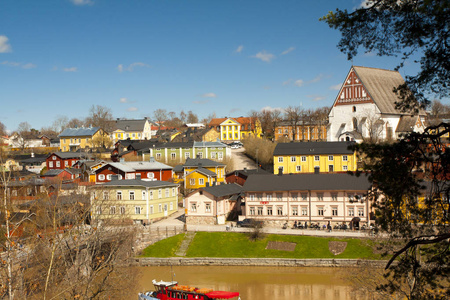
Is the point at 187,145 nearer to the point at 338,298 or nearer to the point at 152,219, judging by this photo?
the point at 152,219

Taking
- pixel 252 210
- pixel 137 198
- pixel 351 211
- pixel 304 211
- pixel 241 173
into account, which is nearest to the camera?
pixel 351 211

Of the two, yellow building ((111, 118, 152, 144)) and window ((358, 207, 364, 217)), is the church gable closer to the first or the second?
window ((358, 207, 364, 217))

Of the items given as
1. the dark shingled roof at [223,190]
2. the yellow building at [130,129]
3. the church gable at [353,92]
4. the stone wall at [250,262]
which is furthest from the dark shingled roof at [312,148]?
the yellow building at [130,129]

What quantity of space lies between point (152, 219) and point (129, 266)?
8.62 metres

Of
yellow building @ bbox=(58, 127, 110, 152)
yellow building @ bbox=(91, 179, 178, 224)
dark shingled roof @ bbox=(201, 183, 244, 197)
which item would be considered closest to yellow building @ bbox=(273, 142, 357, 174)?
dark shingled roof @ bbox=(201, 183, 244, 197)

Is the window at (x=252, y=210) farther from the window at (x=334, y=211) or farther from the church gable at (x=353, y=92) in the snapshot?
the church gable at (x=353, y=92)

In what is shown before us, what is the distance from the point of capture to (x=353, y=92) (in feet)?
162

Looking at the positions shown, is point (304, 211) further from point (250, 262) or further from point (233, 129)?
point (233, 129)

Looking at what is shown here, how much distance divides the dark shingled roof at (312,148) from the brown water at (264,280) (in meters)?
17.7

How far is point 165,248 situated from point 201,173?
41.5ft

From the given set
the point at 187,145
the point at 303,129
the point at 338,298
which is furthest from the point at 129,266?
the point at 303,129

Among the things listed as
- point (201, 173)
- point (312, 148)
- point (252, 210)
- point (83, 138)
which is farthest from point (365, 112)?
point (83, 138)

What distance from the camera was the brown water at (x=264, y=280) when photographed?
2191 centimetres

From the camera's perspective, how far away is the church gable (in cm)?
4875
